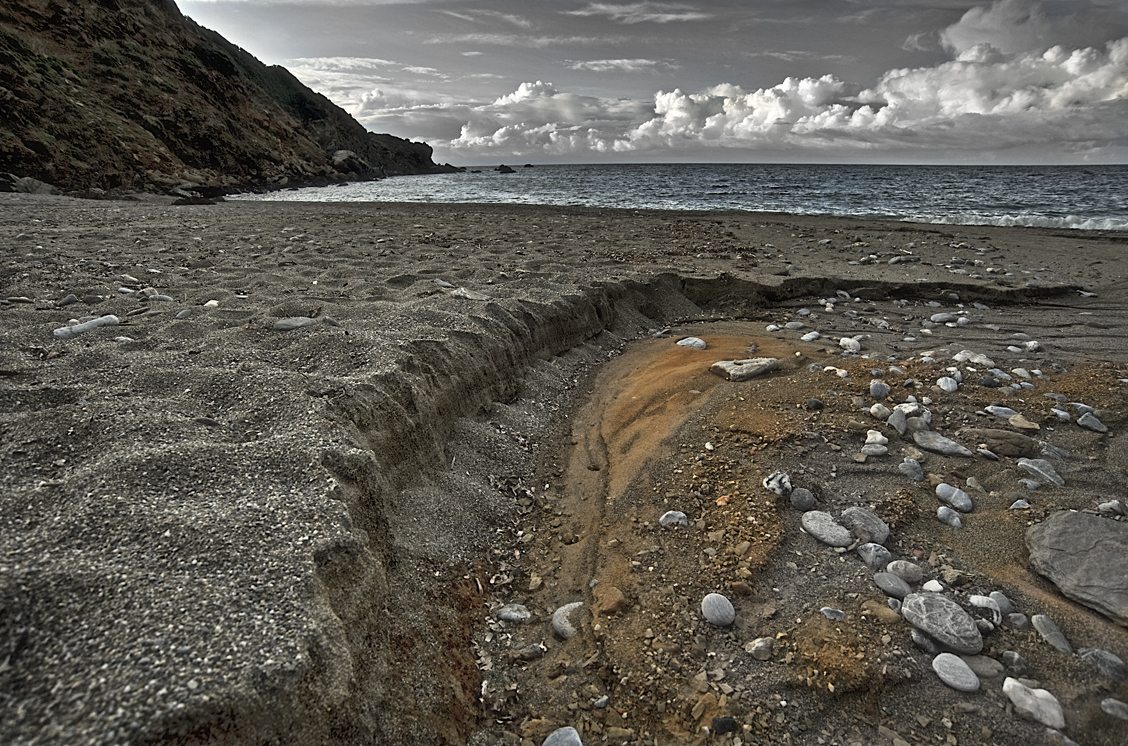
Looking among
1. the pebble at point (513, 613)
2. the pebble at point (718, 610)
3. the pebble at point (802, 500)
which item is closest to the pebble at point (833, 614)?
the pebble at point (718, 610)

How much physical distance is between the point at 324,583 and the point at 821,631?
1.64m

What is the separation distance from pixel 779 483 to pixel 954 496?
77cm

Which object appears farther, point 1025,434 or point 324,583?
point 1025,434

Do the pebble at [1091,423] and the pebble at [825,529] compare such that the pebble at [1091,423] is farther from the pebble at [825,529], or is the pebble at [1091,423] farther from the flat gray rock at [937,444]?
the pebble at [825,529]

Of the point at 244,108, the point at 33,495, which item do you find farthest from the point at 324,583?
the point at 244,108

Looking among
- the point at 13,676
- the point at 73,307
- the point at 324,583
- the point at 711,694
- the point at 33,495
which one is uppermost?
the point at 73,307

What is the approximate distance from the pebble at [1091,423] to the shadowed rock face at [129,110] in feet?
61.0

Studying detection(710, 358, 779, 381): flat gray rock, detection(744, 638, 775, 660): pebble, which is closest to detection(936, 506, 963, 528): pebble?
detection(744, 638, 775, 660): pebble

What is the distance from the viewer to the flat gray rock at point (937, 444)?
9.20ft

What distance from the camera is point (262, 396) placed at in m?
2.43

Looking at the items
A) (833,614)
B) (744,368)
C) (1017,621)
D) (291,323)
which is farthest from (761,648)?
(291,323)

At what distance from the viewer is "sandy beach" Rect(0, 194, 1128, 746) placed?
4.51ft

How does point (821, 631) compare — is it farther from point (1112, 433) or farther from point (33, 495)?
point (33, 495)

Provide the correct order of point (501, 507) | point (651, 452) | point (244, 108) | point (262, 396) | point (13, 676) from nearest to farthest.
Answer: point (13, 676) < point (262, 396) < point (501, 507) < point (651, 452) < point (244, 108)
